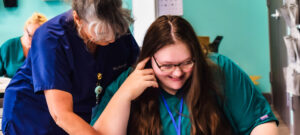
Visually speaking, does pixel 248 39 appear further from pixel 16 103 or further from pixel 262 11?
pixel 16 103

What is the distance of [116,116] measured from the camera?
3.92ft

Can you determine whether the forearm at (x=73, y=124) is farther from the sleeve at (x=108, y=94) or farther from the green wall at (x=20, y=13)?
the green wall at (x=20, y=13)

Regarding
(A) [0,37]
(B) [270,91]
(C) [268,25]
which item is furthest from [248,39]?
(A) [0,37]

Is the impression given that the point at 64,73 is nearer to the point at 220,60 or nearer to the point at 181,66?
the point at 181,66

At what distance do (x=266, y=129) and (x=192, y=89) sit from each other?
28cm

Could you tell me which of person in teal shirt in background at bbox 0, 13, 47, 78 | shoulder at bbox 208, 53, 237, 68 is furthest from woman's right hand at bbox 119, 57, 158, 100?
person in teal shirt in background at bbox 0, 13, 47, 78

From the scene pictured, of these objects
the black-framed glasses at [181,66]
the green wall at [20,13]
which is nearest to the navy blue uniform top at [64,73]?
the black-framed glasses at [181,66]

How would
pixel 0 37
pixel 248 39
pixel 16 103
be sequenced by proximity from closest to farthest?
pixel 16 103 → pixel 0 37 → pixel 248 39

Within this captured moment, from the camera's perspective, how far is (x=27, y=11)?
362cm

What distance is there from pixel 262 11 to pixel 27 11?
8.75 ft

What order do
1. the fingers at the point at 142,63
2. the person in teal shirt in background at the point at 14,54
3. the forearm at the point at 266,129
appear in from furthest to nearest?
the person in teal shirt in background at the point at 14,54 < the fingers at the point at 142,63 < the forearm at the point at 266,129

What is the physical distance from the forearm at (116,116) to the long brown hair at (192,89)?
58 mm

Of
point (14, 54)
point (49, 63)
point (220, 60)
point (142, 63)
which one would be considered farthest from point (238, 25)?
point (49, 63)

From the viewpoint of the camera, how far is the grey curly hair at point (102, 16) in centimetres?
→ 120
